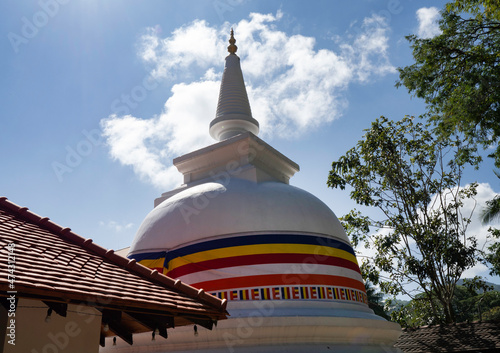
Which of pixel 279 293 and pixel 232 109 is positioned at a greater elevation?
pixel 232 109

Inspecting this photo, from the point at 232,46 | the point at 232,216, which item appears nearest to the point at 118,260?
the point at 232,216

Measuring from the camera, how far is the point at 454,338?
41.8 feet

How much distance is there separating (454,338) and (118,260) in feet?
40.3

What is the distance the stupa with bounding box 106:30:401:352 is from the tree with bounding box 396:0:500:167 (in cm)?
391

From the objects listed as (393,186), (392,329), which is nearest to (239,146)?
(392,329)

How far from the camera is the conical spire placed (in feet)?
45.3

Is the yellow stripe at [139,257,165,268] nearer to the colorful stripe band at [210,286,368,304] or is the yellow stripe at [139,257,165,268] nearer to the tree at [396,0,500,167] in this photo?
the colorful stripe band at [210,286,368,304]

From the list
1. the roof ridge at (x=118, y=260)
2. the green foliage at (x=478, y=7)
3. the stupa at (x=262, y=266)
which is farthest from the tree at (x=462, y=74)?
the roof ridge at (x=118, y=260)

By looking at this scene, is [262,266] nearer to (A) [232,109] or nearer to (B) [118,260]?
(B) [118,260]

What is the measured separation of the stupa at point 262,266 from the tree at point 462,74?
154 inches

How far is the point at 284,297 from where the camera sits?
859cm

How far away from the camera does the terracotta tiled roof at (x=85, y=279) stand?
3279 millimetres

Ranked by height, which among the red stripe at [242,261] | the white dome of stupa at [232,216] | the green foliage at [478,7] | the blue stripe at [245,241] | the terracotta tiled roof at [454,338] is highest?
the green foliage at [478,7]

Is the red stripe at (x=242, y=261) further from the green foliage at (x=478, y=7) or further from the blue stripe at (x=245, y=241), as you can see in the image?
the green foliage at (x=478, y=7)
